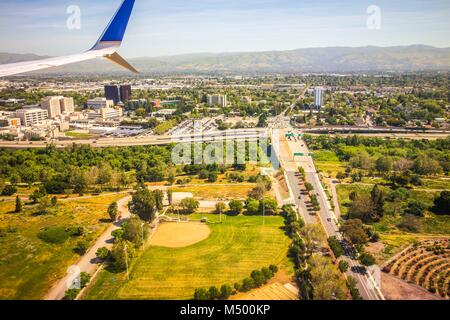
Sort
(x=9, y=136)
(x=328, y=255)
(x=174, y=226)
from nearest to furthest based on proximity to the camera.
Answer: (x=328, y=255) → (x=174, y=226) → (x=9, y=136)

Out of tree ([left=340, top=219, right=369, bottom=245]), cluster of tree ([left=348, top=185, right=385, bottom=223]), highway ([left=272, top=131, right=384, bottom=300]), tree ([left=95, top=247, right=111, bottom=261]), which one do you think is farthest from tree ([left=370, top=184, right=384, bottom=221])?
tree ([left=95, top=247, right=111, bottom=261])

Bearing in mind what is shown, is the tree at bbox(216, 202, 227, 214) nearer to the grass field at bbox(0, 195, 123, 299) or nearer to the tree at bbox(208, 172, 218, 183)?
the tree at bbox(208, 172, 218, 183)

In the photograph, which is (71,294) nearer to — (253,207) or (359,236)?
(253,207)

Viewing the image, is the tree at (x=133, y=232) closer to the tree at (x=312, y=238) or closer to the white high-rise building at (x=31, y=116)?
the tree at (x=312, y=238)
